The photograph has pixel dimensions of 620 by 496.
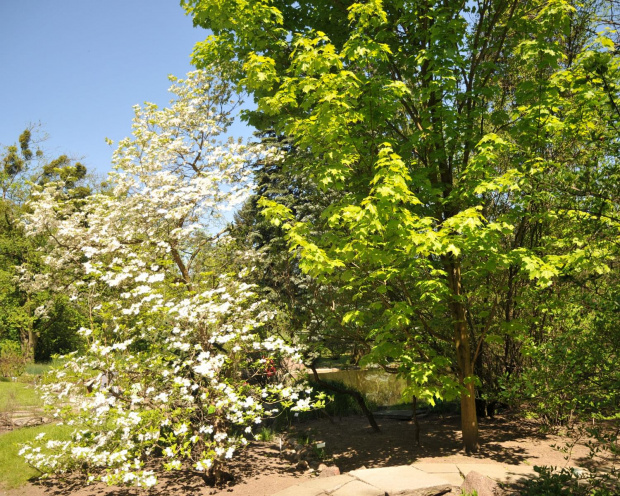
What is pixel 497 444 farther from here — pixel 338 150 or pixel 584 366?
pixel 338 150

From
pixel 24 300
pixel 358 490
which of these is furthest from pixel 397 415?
pixel 24 300

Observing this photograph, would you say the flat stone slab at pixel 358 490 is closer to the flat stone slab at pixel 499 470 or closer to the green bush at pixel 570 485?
the flat stone slab at pixel 499 470

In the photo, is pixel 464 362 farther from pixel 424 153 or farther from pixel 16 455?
pixel 16 455

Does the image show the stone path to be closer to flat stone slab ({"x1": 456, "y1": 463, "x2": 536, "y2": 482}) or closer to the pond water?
flat stone slab ({"x1": 456, "y1": 463, "x2": 536, "y2": 482})

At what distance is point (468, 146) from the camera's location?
6.38m

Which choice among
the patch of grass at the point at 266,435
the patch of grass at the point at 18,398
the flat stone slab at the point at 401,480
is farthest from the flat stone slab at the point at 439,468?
the patch of grass at the point at 18,398

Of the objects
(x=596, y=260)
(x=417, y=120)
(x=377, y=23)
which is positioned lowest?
(x=596, y=260)

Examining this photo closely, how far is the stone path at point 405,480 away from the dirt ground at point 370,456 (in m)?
0.66

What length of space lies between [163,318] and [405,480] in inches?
156

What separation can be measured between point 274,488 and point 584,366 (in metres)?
4.23

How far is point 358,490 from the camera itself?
4.35 m

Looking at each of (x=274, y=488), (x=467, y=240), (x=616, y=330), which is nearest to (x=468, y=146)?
(x=467, y=240)

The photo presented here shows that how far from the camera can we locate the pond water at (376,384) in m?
13.1

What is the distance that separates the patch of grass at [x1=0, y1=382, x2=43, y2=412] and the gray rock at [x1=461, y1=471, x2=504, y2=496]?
8.97m
